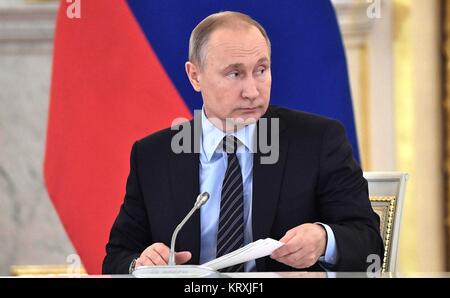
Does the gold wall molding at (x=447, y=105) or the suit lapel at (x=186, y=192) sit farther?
the gold wall molding at (x=447, y=105)

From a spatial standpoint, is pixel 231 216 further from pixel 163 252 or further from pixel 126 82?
pixel 126 82

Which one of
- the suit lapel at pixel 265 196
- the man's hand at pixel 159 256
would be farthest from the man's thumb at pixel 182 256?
the suit lapel at pixel 265 196

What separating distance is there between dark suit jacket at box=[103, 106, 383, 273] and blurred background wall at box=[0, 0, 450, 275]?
4.18ft

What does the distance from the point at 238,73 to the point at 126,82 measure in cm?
111

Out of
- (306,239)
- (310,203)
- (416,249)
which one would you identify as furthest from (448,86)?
(306,239)

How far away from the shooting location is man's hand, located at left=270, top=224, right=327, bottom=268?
239cm

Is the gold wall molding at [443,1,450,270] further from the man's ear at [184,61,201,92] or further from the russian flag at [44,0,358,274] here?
the man's ear at [184,61,201,92]

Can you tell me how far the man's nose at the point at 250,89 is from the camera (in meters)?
2.77

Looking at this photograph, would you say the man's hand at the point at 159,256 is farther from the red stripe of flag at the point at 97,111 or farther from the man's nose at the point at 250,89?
the red stripe of flag at the point at 97,111

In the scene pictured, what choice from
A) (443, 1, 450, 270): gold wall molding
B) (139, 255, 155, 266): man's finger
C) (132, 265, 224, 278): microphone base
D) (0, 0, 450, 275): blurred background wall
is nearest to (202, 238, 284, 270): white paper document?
(132, 265, 224, 278): microphone base

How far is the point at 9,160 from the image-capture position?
4168mm

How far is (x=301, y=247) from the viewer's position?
7.91 ft
